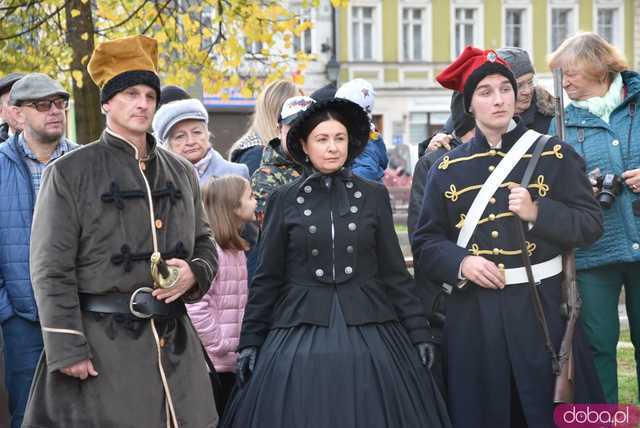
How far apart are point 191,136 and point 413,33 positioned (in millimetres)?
33689

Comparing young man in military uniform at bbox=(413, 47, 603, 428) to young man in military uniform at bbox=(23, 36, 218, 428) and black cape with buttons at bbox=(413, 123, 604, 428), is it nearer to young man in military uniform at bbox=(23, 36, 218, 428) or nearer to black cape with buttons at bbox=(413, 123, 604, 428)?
black cape with buttons at bbox=(413, 123, 604, 428)

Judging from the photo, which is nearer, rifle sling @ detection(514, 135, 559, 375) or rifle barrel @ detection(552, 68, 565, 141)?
rifle sling @ detection(514, 135, 559, 375)

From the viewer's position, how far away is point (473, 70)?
476cm

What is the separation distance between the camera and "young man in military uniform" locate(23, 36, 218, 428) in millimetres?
4105

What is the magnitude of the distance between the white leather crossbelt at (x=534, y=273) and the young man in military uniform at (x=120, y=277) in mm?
1352

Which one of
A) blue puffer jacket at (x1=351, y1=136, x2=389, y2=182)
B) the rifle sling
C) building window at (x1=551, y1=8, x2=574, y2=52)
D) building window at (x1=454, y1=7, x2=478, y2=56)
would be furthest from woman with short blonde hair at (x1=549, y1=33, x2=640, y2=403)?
building window at (x1=551, y1=8, x2=574, y2=52)

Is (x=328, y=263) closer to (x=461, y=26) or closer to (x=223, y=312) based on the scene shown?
(x=223, y=312)

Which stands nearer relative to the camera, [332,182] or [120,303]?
[120,303]

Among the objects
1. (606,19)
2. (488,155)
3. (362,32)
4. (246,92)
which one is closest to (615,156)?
(488,155)

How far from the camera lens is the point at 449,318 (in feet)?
15.9

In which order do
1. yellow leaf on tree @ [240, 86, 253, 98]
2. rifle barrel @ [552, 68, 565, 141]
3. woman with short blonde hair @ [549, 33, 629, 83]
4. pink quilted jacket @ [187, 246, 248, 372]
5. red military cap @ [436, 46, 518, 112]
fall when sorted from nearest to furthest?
red military cap @ [436, 46, 518, 112], rifle barrel @ [552, 68, 565, 141], pink quilted jacket @ [187, 246, 248, 372], woman with short blonde hair @ [549, 33, 629, 83], yellow leaf on tree @ [240, 86, 253, 98]

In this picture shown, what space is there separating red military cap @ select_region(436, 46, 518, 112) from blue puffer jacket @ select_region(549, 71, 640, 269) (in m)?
0.89

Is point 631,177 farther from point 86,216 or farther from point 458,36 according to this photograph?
point 458,36

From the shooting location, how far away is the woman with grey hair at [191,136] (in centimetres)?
612
